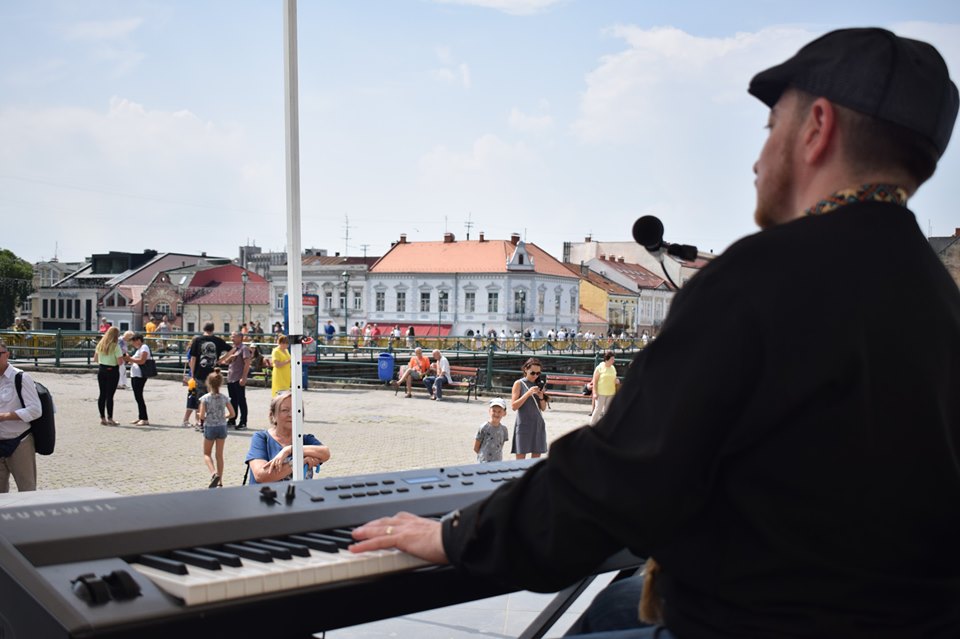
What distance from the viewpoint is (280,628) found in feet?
4.98

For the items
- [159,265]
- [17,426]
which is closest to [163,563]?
[17,426]

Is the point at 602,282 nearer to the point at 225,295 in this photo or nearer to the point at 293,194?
the point at 225,295

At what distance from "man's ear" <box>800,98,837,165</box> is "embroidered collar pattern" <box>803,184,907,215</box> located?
0.07 m

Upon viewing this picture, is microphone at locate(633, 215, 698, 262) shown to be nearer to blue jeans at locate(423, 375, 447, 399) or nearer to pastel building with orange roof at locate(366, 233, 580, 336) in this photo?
blue jeans at locate(423, 375, 447, 399)

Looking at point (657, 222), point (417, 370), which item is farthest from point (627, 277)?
point (657, 222)

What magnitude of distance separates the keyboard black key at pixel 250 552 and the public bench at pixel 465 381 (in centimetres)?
2514

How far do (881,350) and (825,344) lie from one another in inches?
3.5

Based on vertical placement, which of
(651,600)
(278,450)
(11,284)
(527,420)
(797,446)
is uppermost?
(11,284)

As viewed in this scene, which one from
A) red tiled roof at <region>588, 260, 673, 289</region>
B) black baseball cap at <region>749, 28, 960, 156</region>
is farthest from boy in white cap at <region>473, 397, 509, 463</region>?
red tiled roof at <region>588, 260, 673, 289</region>

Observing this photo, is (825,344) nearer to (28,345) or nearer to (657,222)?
(657,222)

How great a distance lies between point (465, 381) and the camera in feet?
97.5

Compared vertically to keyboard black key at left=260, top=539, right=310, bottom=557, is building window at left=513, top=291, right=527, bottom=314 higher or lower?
higher

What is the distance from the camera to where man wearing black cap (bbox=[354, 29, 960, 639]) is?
131 cm

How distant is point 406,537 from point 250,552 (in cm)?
28
